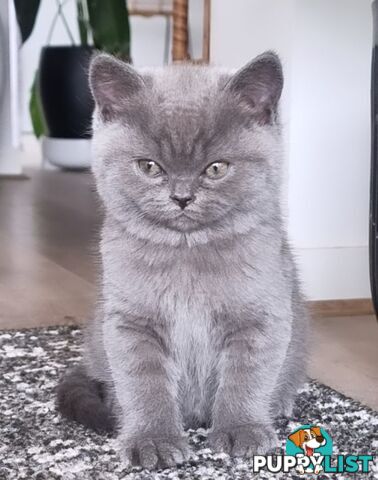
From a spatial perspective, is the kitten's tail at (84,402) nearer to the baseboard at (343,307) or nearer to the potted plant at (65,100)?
the baseboard at (343,307)

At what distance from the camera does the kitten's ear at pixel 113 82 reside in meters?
1.03

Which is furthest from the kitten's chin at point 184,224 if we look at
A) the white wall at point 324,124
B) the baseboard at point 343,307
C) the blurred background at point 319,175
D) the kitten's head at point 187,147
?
the baseboard at point 343,307

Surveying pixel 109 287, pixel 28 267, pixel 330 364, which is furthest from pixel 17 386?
pixel 28 267

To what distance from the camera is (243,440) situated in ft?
3.43

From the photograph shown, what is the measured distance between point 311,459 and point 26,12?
1.84m

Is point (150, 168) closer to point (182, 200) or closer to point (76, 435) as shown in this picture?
point (182, 200)

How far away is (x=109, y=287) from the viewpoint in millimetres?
1103

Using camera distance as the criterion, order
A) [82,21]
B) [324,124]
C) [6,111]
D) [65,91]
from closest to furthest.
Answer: [324,124], [82,21], [6,111], [65,91]

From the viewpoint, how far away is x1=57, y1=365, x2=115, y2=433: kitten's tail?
44.6 inches

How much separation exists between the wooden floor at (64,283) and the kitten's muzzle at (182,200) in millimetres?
261

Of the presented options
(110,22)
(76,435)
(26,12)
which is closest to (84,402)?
(76,435)

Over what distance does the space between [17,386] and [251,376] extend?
43 centimetres

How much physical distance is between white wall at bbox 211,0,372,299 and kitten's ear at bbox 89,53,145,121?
0.68m

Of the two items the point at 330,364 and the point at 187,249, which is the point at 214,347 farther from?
the point at 330,364
